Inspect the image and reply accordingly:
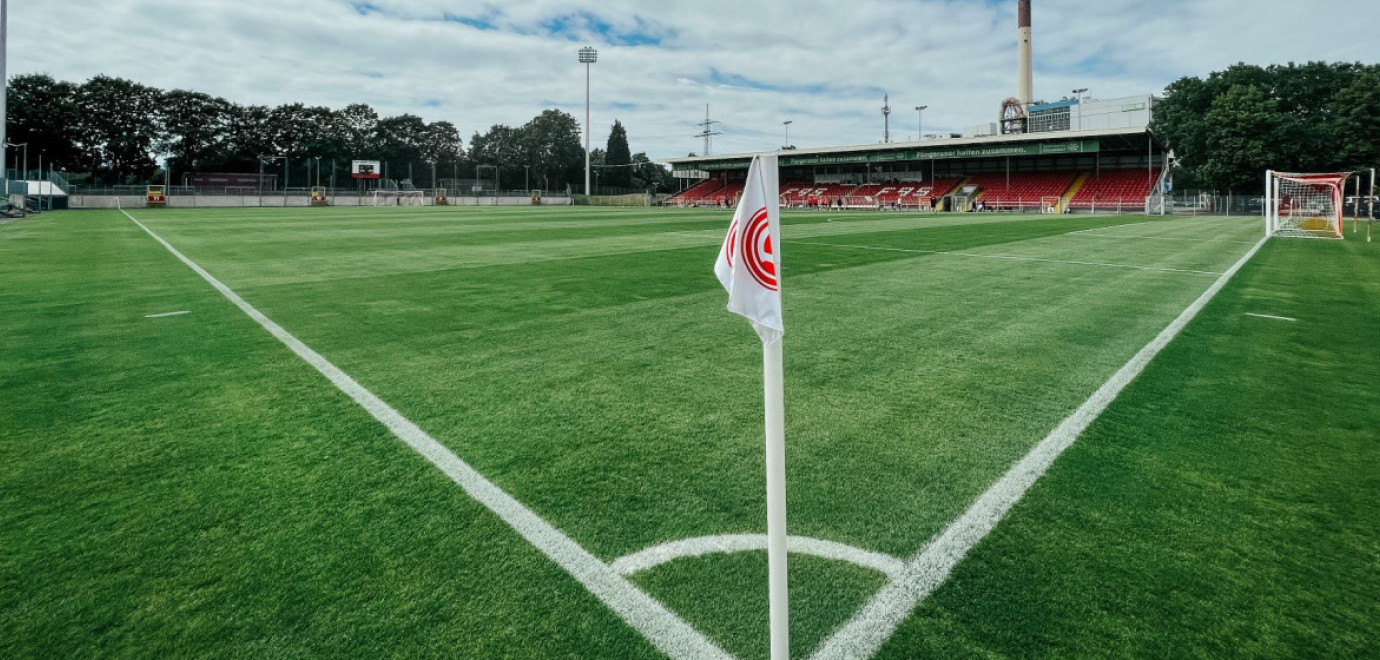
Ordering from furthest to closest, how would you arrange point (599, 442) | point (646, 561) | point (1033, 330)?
point (1033, 330) → point (599, 442) → point (646, 561)

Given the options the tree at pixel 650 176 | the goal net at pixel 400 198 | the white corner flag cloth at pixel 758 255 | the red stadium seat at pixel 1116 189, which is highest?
the tree at pixel 650 176

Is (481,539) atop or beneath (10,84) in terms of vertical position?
beneath

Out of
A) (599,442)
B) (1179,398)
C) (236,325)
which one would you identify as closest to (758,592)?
(599,442)

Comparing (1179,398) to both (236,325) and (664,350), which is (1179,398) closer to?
(664,350)

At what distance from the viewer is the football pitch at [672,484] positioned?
2436 millimetres

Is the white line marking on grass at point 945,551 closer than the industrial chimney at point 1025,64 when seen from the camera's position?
Yes

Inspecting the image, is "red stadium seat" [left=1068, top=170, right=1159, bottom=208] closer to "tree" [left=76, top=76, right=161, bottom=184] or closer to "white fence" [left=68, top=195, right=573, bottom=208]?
"white fence" [left=68, top=195, right=573, bottom=208]

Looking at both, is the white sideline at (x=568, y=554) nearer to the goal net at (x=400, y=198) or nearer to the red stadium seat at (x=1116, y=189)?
the red stadium seat at (x=1116, y=189)

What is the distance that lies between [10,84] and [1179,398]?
104896 millimetres

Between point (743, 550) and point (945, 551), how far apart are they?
0.81 m

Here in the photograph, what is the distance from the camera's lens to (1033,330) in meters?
7.33

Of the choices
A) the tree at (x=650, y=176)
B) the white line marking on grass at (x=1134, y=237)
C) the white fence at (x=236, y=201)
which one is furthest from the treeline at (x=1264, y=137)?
the tree at (x=650, y=176)

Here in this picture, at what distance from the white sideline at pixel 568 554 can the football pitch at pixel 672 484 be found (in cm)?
1

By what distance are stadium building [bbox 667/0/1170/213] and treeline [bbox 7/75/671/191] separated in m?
36.6
